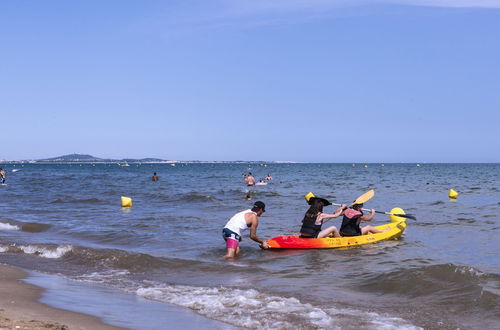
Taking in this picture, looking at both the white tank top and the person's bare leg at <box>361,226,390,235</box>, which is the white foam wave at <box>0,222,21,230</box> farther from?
the person's bare leg at <box>361,226,390,235</box>

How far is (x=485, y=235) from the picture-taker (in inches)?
577

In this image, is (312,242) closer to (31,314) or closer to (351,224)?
(351,224)

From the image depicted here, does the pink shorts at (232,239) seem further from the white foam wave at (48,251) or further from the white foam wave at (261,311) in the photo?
the white foam wave at (48,251)

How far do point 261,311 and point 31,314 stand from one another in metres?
2.83

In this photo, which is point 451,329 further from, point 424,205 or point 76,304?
point 424,205

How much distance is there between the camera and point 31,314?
6.04 meters

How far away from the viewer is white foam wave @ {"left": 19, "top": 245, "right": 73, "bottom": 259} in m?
12.0

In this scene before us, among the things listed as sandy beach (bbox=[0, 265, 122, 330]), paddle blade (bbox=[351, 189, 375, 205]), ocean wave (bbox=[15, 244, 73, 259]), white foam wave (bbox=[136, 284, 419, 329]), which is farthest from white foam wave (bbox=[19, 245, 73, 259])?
paddle blade (bbox=[351, 189, 375, 205])

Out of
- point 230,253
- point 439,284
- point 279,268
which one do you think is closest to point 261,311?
point 439,284

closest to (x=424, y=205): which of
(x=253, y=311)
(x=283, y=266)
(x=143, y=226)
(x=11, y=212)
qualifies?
(x=143, y=226)

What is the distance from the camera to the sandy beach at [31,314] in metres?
5.40

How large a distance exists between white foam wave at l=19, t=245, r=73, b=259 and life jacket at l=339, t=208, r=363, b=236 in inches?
262

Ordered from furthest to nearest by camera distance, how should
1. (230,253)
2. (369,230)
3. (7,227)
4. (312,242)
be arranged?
(7,227) < (369,230) < (312,242) < (230,253)

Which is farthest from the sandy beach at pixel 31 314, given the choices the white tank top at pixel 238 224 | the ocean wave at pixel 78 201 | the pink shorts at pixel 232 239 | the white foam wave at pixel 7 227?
the ocean wave at pixel 78 201
